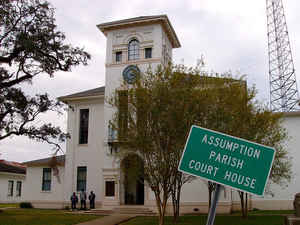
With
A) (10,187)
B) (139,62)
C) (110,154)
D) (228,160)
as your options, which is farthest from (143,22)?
(10,187)

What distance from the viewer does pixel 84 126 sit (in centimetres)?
3347

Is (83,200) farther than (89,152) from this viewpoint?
No

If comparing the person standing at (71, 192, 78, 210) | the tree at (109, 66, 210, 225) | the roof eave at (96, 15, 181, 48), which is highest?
the roof eave at (96, 15, 181, 48)

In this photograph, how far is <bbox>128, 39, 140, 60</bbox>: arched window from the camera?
30.6 m

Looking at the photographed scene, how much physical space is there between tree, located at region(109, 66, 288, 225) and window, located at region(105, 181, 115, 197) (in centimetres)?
1249

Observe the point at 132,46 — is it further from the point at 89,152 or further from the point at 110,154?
the point at 89,152

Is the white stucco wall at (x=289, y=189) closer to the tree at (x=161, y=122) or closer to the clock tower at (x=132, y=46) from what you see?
the clock tower at (x=132, y=46)

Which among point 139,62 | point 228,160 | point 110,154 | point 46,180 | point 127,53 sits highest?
point 127,53

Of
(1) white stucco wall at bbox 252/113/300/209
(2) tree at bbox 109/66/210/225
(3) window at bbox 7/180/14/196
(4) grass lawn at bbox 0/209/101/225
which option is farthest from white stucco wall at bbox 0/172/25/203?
(2) tree at bbox 109/66/210/225

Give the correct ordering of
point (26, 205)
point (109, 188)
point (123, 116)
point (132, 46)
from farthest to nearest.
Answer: point (26, 205)
point (132, 46)
point (109, 188)
point (123, 116)

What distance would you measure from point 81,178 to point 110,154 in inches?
244

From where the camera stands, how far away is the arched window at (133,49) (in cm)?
3058

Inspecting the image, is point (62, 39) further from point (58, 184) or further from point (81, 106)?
point (58, 184)

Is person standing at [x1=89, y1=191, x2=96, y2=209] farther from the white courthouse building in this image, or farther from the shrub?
the shrub
